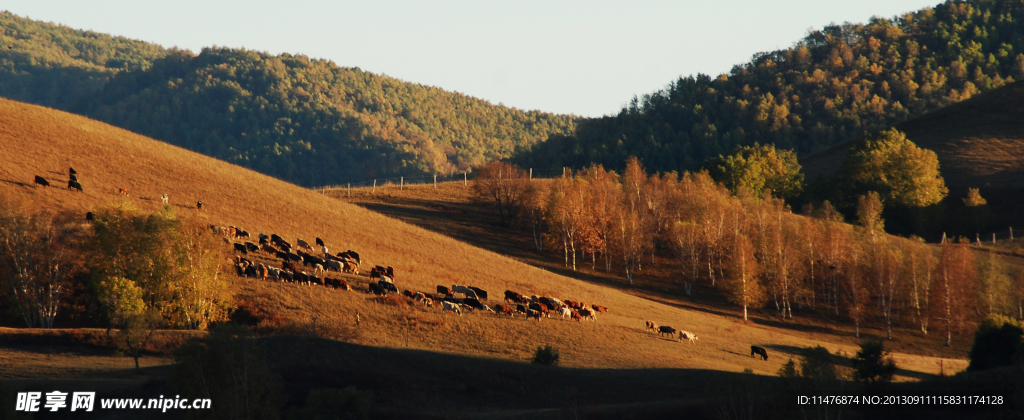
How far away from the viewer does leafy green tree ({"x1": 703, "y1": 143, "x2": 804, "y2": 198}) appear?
11181 cm

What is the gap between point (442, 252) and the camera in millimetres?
68625

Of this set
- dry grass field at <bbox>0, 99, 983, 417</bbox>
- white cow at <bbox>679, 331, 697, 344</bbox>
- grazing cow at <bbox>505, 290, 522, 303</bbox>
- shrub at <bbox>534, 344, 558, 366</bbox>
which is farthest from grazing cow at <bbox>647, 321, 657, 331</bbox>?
shrub at <bbox>534, 344, 558, 366</bbox>

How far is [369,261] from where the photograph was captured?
58625mm

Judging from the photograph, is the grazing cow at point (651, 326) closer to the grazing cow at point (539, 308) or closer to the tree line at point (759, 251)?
the grazing cow at point (539, 308)

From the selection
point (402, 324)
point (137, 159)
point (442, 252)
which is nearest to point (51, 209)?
point (137, 159)

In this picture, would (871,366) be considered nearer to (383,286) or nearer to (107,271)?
(383,286)

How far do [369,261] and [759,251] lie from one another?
1756 inches

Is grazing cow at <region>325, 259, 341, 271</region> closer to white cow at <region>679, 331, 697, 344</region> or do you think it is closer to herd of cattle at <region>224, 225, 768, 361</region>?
herd of cattle at <region>224, 225, 768, 361</region>

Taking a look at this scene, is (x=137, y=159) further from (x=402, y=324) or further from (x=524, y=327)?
(x=524, y=327)

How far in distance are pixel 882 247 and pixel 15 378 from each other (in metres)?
72.1

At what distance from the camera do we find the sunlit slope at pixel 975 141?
115562 millimetres

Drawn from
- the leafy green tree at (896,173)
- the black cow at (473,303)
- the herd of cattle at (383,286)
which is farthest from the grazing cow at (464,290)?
the leafy green tree at (896,173)

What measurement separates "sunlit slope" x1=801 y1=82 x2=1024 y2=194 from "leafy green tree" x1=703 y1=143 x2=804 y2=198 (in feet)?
69.0

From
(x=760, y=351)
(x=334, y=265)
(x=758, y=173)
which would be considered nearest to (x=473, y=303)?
(x=334, y=265)
